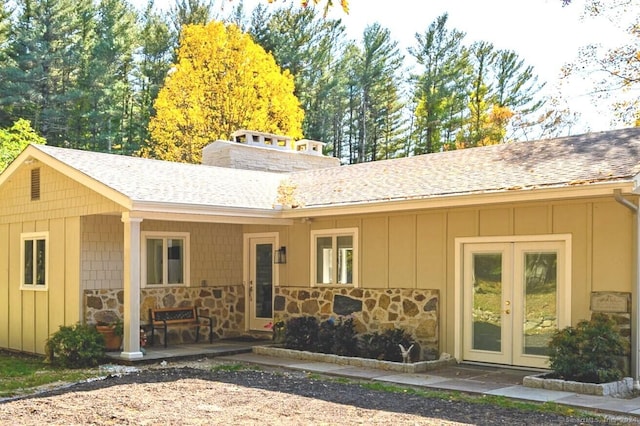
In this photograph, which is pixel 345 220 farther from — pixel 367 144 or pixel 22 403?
pixel 367 144

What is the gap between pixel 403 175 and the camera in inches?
506

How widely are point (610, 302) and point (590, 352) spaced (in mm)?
805

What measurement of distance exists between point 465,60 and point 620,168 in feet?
81.3

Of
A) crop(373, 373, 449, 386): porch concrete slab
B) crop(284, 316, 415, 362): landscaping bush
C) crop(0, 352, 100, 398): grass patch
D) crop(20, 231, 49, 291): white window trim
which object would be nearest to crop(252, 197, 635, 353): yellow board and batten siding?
crop(284, 316, 415, 362): landscaping bush

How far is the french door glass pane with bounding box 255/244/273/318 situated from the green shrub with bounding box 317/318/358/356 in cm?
231

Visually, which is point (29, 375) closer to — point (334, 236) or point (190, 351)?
point (190, 351)

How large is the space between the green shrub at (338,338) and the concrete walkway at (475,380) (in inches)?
22.4

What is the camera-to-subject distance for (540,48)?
103 ft

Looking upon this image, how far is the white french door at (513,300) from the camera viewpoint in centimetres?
976

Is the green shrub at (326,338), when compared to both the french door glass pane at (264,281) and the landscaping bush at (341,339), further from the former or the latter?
the french door glass pane at (264,281)

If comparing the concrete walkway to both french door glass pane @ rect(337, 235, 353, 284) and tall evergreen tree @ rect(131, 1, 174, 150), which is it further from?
tall evergreen tree @ rect(131, 1, 174, 150)

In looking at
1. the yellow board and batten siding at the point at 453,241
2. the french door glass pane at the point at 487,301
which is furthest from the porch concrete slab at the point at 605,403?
the french door glass pane at the point at 487,301

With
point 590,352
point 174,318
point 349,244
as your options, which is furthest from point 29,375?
point 590,352

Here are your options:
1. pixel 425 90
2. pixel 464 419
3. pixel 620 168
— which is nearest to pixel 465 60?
pixel 425 90
